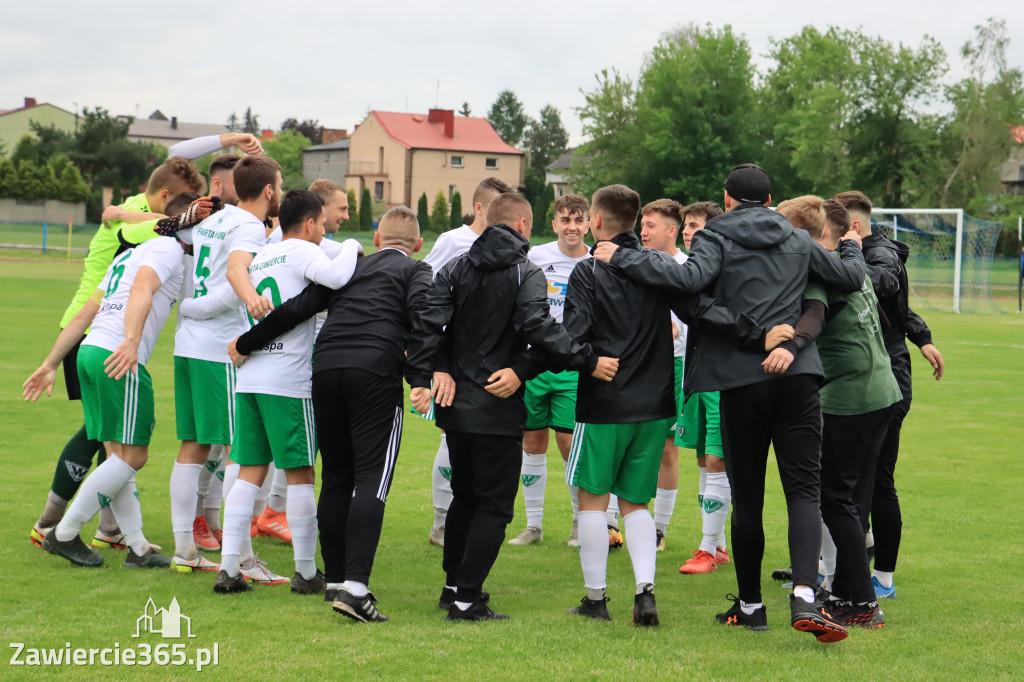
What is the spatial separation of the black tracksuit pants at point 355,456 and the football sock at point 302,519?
59 millimetres

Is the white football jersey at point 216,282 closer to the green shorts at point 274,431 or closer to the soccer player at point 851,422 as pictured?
the green shorts at point 274,431

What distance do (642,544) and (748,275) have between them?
1493 mm

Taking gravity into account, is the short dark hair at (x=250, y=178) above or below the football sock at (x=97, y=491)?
above

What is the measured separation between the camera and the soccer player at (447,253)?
259 inches

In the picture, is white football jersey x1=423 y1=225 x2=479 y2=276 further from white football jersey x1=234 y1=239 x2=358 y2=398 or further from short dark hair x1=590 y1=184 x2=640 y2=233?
short dark hair x1=590 y1=184 x2=640 y2=233

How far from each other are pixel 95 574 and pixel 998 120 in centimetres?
6055

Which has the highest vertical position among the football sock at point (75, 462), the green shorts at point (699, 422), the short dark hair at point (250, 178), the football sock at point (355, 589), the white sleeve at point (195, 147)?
the white sleeve at point (195, 147)

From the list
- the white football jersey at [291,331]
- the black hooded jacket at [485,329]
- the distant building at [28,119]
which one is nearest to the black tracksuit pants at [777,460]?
the black hooded jacket at [485,329]

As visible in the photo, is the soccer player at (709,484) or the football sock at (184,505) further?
the soccer player at (709,484)

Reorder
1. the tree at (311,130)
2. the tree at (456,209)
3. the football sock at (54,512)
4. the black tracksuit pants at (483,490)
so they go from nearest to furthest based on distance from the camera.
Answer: the black tracksuit pants at (483,490) → the football sock at (54,512) → the tree at (456,209) → the tree at (311,130)

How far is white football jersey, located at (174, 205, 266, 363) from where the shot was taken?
18.8 ft

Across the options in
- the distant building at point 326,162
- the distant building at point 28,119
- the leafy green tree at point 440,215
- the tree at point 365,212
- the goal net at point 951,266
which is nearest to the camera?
the goal net at point 951,266

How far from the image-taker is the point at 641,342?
520 cm

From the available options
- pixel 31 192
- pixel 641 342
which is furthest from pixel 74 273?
pixel 641 342
